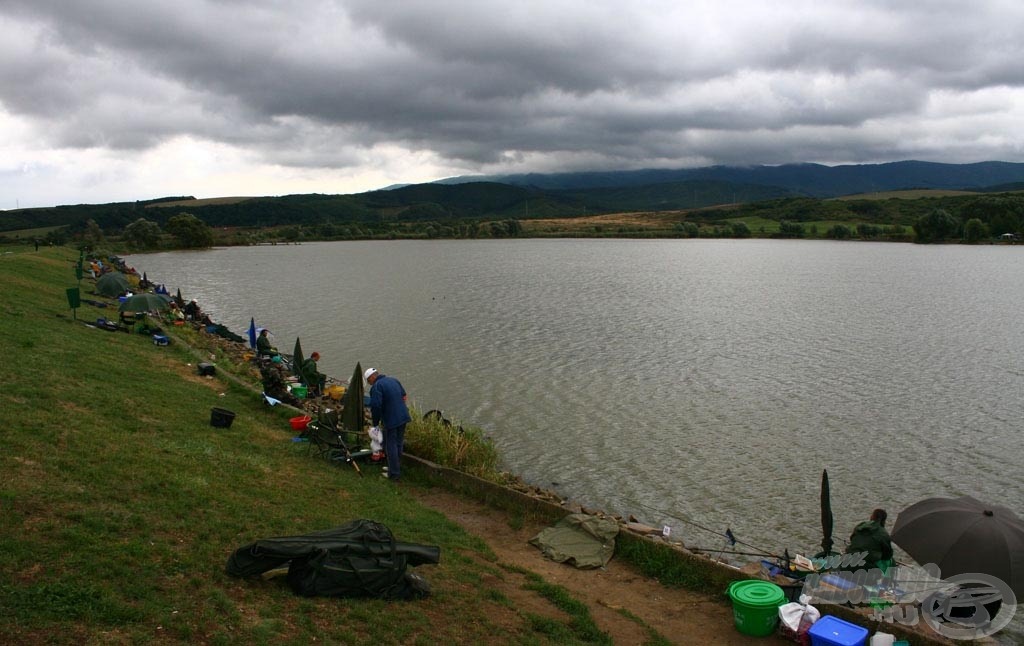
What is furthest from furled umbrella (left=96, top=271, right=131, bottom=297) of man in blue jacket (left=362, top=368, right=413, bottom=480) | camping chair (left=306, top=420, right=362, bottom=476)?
man in blue jacket (left=362, top=368, right=413, bottom=480)

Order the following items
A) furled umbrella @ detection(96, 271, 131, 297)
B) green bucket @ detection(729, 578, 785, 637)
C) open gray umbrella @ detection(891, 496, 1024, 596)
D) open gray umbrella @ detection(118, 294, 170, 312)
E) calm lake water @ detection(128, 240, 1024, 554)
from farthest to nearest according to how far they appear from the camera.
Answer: furled umbrella @ detection(96, 271, 131, 297) < open gray umbrella @ detection(118, 294, 170, 312) < calm lake water @ detection(128, 240, 1024, 554) < green bucket @ detection(729, 578, 785, 637) < open gray umbrella @ detection(891, 496, 1024, 596)

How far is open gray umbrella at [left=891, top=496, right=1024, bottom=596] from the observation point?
812 cm

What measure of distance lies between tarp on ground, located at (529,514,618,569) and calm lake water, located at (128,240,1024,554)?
2834mm

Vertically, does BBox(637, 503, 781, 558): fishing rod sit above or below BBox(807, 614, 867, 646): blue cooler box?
below

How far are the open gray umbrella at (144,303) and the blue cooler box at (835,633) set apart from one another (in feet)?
72.7

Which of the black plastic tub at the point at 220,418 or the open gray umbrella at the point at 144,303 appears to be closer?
the black plastic tub at the point at 220,418

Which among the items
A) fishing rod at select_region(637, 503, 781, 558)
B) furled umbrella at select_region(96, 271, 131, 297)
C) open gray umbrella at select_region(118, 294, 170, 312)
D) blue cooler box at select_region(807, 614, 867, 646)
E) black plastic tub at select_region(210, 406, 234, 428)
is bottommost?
fishing rod at select_region(637, 503, 781, 558)

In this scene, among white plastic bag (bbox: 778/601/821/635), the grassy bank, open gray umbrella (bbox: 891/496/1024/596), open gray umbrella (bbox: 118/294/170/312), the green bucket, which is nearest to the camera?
the grassy bank

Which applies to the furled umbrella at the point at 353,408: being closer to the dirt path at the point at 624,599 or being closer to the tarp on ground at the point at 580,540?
the dirt path at the point at 624,599

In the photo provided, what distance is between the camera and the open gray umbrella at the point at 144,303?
904 inches

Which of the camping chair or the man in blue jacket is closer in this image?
the man in blue jacket

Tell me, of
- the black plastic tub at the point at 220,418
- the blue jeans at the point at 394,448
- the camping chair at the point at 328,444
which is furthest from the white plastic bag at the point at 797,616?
the black plastic tub at the point at 220,418

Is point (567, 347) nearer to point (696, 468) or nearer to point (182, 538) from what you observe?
point (696, 468)

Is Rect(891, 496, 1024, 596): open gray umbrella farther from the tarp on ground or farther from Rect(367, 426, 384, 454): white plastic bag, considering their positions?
Rect(367, 426, 384, 454): white plastic bag
